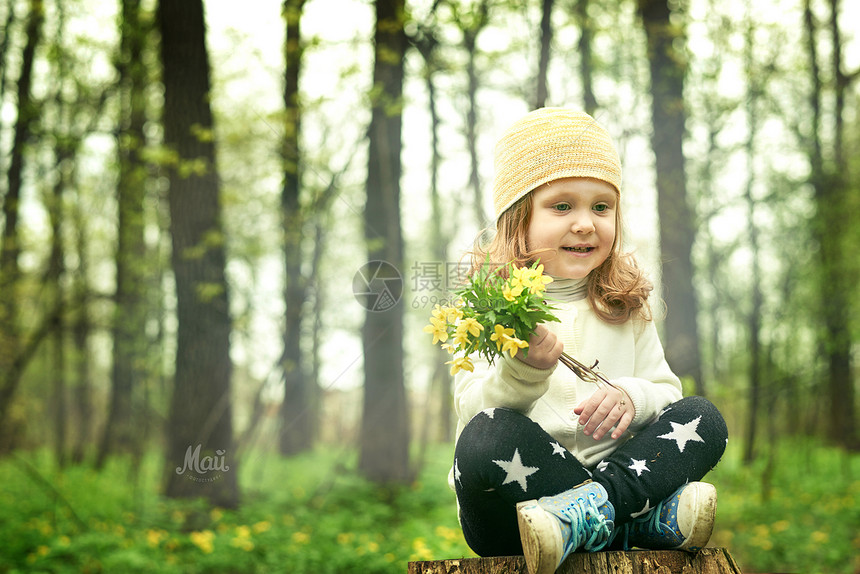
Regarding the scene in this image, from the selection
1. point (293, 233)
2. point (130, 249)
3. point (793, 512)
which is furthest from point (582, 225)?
point (130, 249)

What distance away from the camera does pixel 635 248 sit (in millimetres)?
1986

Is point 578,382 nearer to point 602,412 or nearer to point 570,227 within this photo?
point 602,412

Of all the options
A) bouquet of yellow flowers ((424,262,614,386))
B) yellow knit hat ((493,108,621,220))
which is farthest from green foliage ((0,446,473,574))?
bouquet of yellow flowers ((424,262,614,386))

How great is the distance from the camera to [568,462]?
154cm

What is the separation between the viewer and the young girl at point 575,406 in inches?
56.2

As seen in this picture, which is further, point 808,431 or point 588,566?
point 808,431

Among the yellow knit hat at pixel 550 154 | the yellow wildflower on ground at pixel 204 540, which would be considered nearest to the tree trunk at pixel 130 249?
the yellow wildflower on ground at pixel 204 540

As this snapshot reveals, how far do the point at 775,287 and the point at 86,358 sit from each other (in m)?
8.28

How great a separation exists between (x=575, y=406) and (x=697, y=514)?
1.17 feet

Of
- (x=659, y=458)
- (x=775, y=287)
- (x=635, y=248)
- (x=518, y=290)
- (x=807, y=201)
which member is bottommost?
(x=659, y=458)

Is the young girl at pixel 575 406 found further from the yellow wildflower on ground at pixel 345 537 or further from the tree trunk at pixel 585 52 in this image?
the yellow wildflower on ground at pixel 345 537

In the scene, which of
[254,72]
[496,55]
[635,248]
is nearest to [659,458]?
[635,248]

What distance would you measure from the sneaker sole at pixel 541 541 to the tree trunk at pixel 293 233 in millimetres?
3454

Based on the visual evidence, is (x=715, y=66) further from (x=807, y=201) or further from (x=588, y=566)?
(x=588, y=566)
